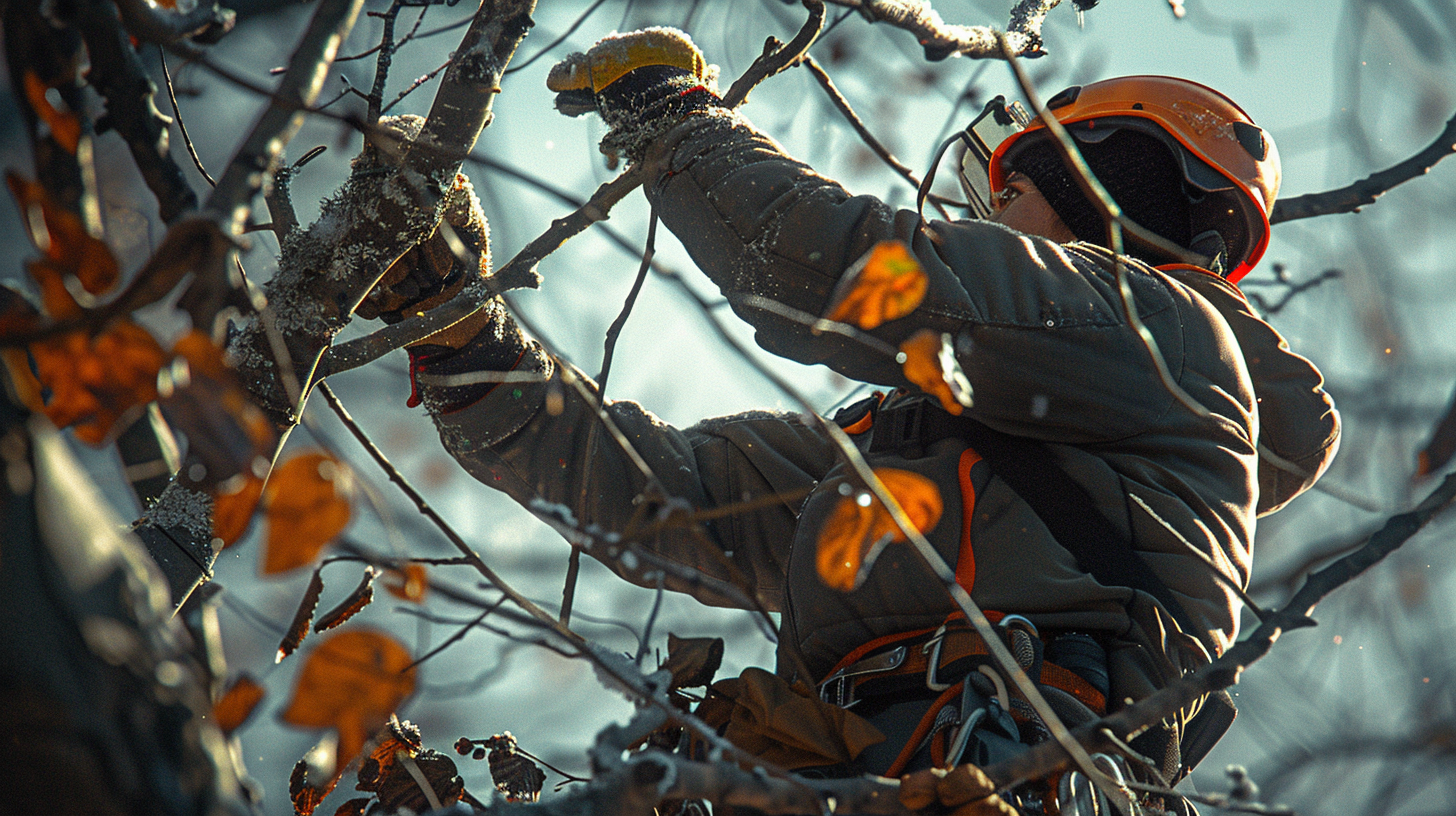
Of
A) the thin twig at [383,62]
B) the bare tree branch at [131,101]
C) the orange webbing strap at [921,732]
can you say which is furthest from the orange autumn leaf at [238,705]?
the orange webbing strap at [921,732]

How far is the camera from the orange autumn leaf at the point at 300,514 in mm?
669

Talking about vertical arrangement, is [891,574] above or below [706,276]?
below

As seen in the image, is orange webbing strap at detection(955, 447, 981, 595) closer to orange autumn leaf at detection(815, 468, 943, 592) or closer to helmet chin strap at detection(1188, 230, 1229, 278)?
orange autumn leaf at detection(815, 468, 943, 592)

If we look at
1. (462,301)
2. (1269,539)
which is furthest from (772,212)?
(1269,539)

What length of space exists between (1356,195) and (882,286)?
8.14 ft

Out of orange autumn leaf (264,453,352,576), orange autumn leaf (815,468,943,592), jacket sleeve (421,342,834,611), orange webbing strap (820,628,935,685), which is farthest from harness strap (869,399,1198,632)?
orange autumn leaf (264,453,352,576)

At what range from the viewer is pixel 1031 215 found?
2.62 meters

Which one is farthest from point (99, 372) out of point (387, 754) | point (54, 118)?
point (387, 754)

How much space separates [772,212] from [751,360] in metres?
0.98

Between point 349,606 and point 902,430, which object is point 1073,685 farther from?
point 349,606

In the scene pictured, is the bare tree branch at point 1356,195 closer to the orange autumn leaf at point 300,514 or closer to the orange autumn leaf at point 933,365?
the orange autumn leaf at point 933,365

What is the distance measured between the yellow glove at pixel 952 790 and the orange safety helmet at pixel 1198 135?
207 cm

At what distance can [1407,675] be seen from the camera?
7.09ft

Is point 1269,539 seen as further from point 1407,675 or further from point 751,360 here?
point 751,360
